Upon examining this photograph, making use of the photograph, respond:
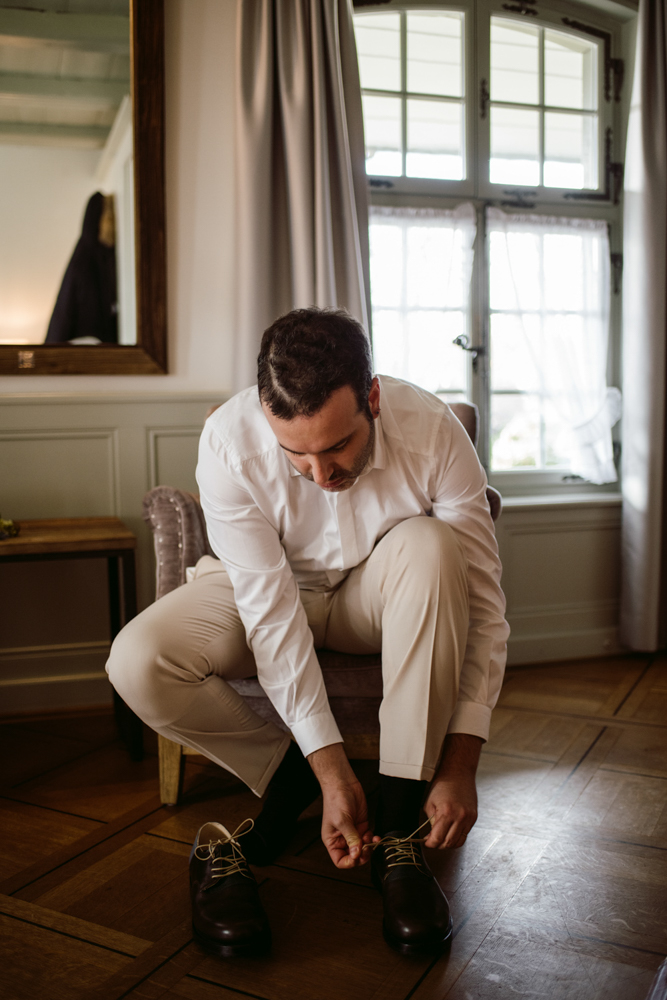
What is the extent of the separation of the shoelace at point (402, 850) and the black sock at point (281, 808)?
23 cm

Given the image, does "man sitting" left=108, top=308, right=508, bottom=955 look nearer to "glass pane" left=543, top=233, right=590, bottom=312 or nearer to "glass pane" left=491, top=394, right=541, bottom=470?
"glass pane" left=491, top=394, right=541, bottom=470

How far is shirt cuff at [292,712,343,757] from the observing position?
1.24m

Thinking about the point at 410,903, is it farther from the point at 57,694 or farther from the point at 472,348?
the point at 472,348

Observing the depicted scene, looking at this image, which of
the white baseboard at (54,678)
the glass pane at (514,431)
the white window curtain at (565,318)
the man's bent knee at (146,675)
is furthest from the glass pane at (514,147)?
the man's bent knee at (146,675)

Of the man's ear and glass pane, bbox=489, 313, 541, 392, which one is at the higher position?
glass pane, bbox=489, 313, 541, 392

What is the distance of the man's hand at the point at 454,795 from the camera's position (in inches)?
44.9

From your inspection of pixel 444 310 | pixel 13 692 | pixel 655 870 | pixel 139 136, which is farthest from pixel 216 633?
pixel 444 310

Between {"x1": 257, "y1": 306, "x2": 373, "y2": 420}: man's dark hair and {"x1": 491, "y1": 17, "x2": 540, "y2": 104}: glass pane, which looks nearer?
{"x1": 257, "y1": 306, "x2": 373, "y2": 420}: man's dark hair

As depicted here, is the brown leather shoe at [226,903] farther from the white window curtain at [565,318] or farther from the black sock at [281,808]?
the white window curtain at [565,318]

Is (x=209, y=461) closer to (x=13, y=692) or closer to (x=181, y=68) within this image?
(x=13, y=692)

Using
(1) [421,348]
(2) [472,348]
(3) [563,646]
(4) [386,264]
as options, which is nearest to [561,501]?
(3) [563,646]

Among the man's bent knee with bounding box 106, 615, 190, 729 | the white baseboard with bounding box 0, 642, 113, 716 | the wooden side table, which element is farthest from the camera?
the white baseboard with bounding box 0, 642, 113, 716

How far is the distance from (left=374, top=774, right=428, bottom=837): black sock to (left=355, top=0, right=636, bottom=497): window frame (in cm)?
177

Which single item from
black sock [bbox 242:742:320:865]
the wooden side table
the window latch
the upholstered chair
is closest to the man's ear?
the upholstered chair
